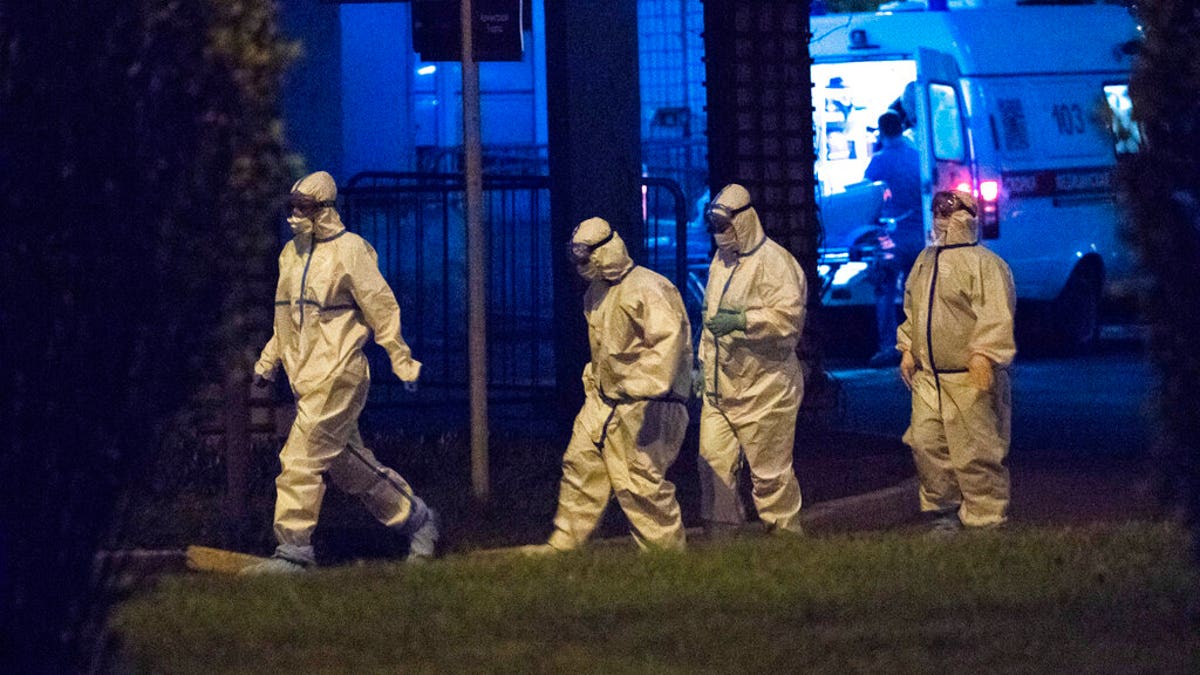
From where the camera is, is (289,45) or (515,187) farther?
(515,187)

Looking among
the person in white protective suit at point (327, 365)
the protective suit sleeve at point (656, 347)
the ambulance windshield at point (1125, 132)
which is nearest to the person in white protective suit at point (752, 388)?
the protective suit sleeve at point (656, 347)

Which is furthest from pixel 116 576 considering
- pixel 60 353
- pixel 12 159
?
pixel 12 159

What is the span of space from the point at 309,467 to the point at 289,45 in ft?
11.0

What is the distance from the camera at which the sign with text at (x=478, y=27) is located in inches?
363

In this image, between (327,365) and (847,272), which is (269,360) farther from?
(847,272)

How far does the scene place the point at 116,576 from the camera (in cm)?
498

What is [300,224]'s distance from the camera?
841cm

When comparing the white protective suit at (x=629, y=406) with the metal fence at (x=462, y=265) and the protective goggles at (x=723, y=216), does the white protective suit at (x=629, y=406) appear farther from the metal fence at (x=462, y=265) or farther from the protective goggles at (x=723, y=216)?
the metal fence at (x=462, y=265)

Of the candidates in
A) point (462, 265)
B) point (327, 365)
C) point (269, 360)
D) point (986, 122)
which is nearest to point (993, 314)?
point (327, 365)

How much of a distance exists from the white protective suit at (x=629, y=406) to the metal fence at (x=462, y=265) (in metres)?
4.58

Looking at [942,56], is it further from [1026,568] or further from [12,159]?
[12,159]

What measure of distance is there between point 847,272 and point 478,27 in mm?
8939

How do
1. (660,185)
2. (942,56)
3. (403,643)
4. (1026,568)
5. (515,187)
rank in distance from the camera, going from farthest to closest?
(942,56), (660,185), (515,187), (1026,568), (403,643)

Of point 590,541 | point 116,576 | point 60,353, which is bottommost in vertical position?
point 590,541
